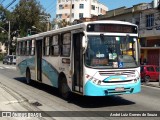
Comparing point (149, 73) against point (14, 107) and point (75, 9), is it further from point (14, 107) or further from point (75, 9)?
point (75, 9)

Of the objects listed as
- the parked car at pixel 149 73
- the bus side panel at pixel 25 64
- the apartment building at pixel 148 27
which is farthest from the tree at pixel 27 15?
the bus side panel at pixel 25 64

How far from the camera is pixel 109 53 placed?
11.9 m

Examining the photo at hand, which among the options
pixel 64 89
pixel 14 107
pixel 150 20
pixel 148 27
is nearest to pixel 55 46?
pixel 64 89

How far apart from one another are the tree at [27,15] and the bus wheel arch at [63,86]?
67.3m

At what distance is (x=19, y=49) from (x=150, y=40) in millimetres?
19056

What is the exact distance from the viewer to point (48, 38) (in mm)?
15953

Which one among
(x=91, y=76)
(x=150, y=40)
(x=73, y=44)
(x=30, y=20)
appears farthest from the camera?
(x=30, y=20)

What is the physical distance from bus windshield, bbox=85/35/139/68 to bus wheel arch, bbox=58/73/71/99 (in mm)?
2176

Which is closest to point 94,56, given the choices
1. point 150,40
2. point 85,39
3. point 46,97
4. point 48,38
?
point 85,39

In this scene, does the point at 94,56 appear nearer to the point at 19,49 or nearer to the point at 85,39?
the point at 85,39

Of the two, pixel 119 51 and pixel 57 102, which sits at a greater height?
pixel 119 51

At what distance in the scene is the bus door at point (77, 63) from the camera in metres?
12.2

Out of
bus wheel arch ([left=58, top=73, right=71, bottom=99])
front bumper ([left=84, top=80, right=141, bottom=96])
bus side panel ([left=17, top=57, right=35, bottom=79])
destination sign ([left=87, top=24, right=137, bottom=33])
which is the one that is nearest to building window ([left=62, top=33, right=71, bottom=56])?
bus wheel arch ([left=58, top=73, right=71, bottom=99])

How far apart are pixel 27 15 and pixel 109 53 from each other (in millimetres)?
70213
